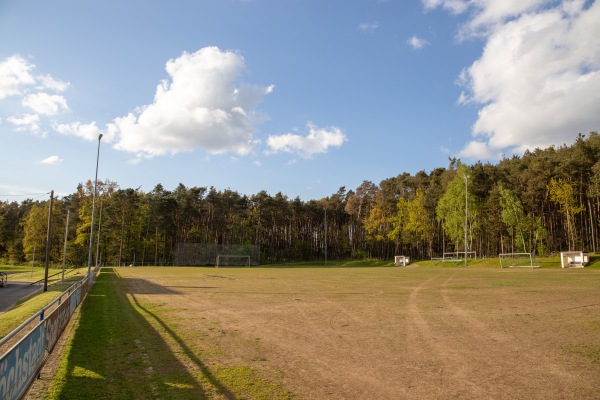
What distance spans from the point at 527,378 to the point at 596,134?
72626mm

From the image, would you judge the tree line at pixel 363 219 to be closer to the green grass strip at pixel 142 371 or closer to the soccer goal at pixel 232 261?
the soccer goal at pixel 232 261

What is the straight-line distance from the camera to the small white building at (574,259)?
A: 4419 centimetres

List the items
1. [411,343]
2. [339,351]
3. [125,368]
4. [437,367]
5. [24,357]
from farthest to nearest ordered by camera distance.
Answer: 1. [411,343]
2. [339,351]
3. [125,368]
4. [437,367]
5. [24,357]

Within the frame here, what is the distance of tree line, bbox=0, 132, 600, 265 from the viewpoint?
6272cm

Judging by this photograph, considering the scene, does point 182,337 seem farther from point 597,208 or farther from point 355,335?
point 597,208

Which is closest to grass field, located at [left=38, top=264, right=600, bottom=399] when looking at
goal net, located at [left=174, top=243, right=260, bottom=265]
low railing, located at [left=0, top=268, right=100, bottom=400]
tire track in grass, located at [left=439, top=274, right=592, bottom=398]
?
tire track in grass, located at [left=439, top=274, right=592, bottom=398]

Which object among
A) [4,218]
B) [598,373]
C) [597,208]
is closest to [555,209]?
[597,208]

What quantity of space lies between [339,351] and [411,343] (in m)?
2.11

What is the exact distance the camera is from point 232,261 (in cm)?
8931

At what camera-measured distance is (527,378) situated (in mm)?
7543

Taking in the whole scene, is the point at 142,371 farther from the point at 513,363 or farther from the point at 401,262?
the point at 401,262

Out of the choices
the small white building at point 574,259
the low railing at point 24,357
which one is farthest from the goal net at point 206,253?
the low railing at point 24,357

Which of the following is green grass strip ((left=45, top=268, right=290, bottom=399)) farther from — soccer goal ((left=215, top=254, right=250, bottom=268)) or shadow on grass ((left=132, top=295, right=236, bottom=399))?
soccer goal ((left=215, top=254, right=250, bottom=268))

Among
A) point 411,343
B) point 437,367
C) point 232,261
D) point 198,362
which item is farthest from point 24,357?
point 232,261
